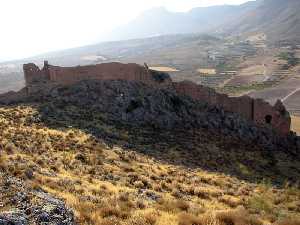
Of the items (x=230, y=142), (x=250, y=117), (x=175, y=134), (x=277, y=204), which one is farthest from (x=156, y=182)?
(x=250, y=117)

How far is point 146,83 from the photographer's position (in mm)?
47031

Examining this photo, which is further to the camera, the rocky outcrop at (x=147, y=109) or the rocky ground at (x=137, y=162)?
the rocky outcrop at (x=147, y=109)

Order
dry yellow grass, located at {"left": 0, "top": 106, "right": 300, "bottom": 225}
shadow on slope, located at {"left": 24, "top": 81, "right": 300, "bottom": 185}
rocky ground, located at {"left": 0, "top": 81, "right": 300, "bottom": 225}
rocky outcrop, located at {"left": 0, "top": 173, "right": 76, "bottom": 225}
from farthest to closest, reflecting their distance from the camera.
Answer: shadow on slope, located at {"left": 24, "top": 81, "right": 300, "bottom": 185}
dry yellow grass, located at {"left": 0, "top": 106, "right": 300, "bottom": 225}
rocky ground, located at {"left": 0, "top": 81, "right": 300, "bottom": 225}
rocky outcrop, located at {"left": 0, "top": 173, "right": 76, "bottom": 225}

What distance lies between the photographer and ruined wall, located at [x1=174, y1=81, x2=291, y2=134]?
4884 centimetres

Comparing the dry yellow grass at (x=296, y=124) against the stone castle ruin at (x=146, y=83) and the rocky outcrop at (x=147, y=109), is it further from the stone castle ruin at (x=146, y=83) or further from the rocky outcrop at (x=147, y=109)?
the rocky outcrop at (x=147, y=109)

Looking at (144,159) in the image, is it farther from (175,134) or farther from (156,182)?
(175,134)

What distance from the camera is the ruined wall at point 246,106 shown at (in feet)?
160

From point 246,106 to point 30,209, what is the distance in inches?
1556

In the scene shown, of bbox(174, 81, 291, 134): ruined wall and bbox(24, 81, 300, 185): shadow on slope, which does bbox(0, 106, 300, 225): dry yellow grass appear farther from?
bbox(174, 81, 291, 134): ruined wall

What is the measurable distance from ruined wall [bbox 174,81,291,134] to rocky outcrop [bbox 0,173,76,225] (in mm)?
34904

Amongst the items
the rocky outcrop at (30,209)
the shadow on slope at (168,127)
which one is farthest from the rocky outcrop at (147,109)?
the rocky outcrop at (30,209)

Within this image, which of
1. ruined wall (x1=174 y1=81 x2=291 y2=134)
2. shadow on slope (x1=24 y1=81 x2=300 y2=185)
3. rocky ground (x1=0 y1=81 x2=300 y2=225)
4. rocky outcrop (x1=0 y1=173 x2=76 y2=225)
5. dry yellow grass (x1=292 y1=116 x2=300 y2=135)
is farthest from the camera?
dry yellow grass (x1=292 y1=116 x2=300 y2=135)

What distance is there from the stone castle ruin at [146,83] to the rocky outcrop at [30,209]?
3120 cm

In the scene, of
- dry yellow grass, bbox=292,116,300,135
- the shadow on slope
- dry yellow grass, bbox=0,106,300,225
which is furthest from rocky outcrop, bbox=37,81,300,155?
dry yellow grass, bbox=292,116,300,135
